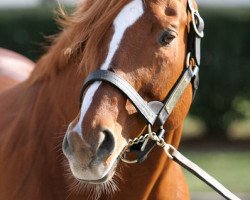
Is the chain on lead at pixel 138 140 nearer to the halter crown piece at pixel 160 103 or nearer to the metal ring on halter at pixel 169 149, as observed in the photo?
the halter crown piece at pixel 160 103

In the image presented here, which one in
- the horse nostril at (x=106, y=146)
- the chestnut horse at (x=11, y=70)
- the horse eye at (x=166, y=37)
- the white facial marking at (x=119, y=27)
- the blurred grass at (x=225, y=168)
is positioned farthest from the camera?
the blurred grass at (x=225, y=168)

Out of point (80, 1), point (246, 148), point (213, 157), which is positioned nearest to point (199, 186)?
point (213, 157)

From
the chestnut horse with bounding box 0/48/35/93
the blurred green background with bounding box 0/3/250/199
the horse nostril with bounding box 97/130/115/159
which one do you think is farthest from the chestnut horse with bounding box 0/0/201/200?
the blurred green background with bounding box 0/3/250/199

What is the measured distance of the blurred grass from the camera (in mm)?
10047

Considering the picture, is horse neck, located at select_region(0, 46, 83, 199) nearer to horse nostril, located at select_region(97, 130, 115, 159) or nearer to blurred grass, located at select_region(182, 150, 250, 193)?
horse nostril, located at select_region(97, 130, 115, 159)

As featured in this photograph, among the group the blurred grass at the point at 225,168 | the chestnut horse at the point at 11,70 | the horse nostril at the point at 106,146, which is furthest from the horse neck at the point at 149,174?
the blurred grass at the point at 225,168

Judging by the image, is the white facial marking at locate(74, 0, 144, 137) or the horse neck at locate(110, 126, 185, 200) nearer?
the white facial marking at locate(74, 0, 144, 137)

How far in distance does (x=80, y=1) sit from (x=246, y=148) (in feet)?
31.3

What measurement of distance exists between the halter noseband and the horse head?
0.02 meters

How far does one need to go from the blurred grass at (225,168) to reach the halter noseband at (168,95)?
18.9ft

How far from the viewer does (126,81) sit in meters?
3.56

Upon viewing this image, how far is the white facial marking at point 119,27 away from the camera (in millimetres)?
3520

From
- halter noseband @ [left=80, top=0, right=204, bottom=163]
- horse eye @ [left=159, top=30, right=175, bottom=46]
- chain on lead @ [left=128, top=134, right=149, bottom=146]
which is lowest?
chain on lead @ [left=128, top=134, right=149, bottom=146]

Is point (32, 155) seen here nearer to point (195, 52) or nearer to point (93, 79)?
point (93, 79)
